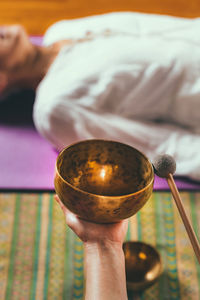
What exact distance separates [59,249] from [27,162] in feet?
1.24

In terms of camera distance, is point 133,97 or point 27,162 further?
point 27,162

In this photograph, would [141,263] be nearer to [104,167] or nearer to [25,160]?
[104,167]

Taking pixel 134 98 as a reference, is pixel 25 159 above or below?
below

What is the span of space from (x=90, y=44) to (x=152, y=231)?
2.19 ft

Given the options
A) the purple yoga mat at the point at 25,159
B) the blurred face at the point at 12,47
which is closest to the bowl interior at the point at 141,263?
the purple yoga mat at the point at 25,159

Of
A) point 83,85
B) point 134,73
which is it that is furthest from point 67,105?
point 134,73

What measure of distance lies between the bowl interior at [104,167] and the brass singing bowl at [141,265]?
0.32m

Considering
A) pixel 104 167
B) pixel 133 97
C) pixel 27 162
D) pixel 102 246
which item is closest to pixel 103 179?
A: pixel 104 167

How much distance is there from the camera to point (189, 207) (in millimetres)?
1167

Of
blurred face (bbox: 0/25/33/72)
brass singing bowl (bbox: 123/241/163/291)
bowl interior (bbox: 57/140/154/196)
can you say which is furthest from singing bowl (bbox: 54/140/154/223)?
blurred face (bbox: 0/25/33/72)

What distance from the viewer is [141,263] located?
99cm

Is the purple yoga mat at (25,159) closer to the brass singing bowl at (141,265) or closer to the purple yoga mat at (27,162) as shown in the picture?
the purple yoga mat at (27,162)

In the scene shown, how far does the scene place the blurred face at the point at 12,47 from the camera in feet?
4.34

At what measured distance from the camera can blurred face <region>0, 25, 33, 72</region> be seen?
132 cm
